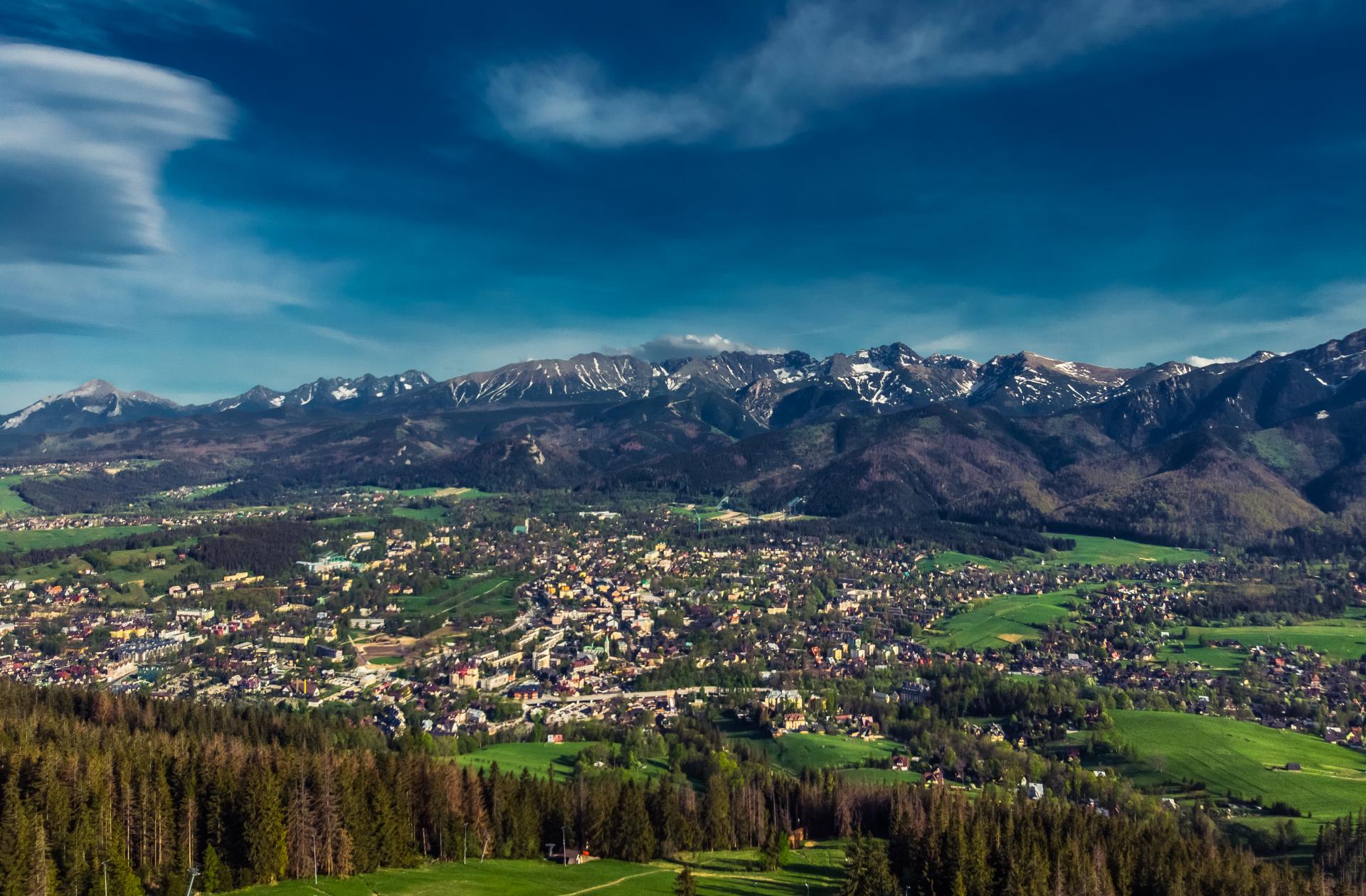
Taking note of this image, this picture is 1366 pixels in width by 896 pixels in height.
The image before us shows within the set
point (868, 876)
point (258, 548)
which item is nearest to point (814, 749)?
point (868, 876)

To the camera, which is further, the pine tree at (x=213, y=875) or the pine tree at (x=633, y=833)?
the pine tree at (x=633, y=833)

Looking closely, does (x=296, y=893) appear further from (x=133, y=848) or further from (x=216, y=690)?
(x=216, y=690)

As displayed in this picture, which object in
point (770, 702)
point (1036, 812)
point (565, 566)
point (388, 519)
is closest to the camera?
point (1036, 812)

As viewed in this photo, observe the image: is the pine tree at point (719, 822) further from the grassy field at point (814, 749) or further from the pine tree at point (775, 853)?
the grassy field at point (814, 749)

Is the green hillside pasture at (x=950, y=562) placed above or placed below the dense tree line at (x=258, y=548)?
below

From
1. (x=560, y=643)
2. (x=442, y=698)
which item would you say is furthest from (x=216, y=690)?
(x=560, y=643)

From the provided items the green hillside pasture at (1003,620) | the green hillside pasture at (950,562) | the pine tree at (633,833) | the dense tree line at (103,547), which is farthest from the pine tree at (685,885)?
the dense tree line at (103,547)
